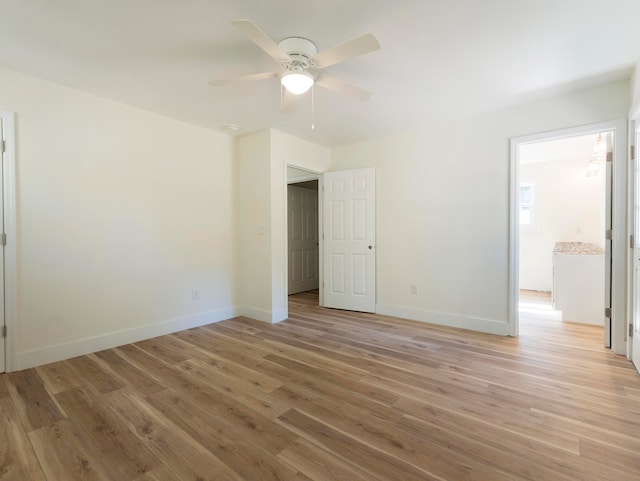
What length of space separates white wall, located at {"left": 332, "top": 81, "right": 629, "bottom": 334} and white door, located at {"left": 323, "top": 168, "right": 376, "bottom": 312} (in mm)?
146

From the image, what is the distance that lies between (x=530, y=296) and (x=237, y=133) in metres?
5.68

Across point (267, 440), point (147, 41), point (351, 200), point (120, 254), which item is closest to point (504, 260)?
point (351, 200)

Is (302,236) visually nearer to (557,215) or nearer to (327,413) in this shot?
(327,413)

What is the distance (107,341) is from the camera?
3.09 metres

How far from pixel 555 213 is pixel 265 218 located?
5494 mm

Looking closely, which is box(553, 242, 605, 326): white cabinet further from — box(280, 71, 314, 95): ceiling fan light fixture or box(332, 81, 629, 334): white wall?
box(280, 71, 314, 95): ceiling fan light fixture

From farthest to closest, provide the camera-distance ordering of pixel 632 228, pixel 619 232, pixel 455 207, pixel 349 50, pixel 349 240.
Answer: pixel 349 240, pixel 455 207, pixel 619 232, pixel 632 228, pixel 349 50

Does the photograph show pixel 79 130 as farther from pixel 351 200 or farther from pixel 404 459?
pixel 404 459

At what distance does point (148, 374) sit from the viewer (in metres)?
2.53

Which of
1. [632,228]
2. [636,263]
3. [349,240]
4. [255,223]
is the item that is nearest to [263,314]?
[255,223]

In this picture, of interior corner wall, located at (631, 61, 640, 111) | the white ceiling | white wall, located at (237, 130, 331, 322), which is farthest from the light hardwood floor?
the white ceiling

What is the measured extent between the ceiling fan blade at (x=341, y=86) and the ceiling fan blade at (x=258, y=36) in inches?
11.7

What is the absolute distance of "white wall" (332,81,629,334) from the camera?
3.23 meters

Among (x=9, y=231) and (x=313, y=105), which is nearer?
(x=9, y=231)
